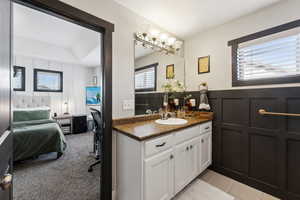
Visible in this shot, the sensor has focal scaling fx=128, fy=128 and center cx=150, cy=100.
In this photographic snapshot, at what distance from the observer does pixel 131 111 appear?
5.66 feet

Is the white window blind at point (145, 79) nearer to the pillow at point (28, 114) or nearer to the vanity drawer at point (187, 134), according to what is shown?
the vanity drawer at point (187, 134)

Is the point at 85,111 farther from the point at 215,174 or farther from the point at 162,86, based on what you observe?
the point at 215,174

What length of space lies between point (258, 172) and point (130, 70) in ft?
7.25

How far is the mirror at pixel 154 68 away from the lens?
1876 millimetres

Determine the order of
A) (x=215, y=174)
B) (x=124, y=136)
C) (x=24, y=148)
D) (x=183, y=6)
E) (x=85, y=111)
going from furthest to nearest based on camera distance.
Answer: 1. (x=85, y=111)
2. (x=24, y=148)
3. (x=215, y=174)
4. (x=183, y=6)
5. (x=124, y=136)

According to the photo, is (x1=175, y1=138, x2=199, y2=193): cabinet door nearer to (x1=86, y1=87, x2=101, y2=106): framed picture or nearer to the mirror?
the mirror

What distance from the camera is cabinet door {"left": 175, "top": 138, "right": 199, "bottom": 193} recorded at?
4.91 ft

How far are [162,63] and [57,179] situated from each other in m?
2.49

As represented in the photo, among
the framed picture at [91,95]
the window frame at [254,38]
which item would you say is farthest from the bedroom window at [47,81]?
the window frame at [254,38]

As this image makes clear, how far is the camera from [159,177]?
1.30m

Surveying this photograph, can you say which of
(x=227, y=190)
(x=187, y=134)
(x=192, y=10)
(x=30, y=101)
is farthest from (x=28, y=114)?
(x=227, y=190)

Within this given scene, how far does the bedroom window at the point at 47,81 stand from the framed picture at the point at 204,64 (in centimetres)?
438

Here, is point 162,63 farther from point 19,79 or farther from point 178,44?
point 19,79

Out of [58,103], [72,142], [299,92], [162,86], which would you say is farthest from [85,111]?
[299,92]
